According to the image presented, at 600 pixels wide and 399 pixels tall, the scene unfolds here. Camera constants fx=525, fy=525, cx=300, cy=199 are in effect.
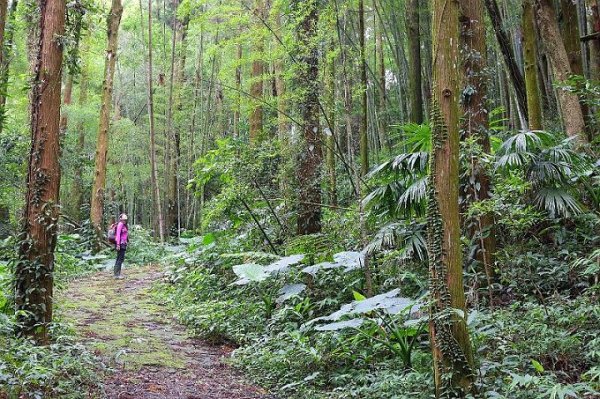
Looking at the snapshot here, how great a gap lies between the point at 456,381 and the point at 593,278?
2.78 meters

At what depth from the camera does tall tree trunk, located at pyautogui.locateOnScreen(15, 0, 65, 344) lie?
519cm

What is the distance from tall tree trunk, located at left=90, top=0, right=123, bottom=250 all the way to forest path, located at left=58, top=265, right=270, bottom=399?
4961mm

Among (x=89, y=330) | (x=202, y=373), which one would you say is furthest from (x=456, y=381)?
(x=89, y=330)

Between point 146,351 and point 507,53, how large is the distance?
6507mm

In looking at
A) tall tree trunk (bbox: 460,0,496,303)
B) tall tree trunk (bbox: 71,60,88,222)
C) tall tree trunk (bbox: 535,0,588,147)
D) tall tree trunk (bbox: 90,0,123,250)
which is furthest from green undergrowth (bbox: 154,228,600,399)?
tall tree trunk (bbox: 71,60,88,222)

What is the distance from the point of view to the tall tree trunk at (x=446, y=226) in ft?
11.4

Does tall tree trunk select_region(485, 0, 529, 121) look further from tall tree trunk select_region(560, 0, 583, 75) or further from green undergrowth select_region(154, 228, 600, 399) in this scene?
green undergrowth select_region(154, 228, 600, 399)

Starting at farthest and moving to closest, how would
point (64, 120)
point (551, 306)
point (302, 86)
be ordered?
point (64, 120) < point (302, 86) < point (551, 306)

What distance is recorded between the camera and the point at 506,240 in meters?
6.51

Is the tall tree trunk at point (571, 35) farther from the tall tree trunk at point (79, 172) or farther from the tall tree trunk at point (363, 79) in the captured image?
the tall tree trunk at point (79, 172)

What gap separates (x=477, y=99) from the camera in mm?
5934

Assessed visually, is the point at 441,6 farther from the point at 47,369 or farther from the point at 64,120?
the point at 64,120

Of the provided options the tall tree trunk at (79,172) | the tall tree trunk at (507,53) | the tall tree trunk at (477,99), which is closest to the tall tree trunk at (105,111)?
the tall tree trunk at (79,172)

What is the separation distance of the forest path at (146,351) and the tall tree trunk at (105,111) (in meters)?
4.96
